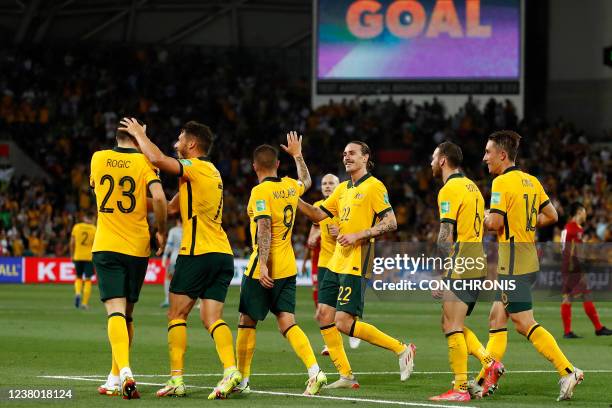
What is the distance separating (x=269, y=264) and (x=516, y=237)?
96.5 inches

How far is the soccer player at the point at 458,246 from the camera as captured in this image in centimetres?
1200

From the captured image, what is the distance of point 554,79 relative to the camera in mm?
50188

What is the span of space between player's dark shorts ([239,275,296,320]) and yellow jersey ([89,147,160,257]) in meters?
1.19

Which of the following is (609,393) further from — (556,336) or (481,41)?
(481,41)

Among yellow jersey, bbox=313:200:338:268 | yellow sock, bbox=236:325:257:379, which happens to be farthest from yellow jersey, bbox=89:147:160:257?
yellow jersey, bbox=313:200:338:268

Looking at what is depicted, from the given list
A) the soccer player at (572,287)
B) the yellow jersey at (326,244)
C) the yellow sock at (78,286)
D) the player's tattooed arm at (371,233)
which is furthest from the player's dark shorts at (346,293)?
the yellow sock at (78,286)

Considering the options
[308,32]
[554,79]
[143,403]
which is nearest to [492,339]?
[143,403]

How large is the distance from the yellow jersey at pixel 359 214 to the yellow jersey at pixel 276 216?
2.14 ft

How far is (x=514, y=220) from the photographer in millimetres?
12273

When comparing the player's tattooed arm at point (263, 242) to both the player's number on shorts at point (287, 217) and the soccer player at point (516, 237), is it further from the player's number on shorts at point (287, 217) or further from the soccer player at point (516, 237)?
the soccer player at point (516, 237)

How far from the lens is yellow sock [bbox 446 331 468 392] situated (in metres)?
A: 12.0

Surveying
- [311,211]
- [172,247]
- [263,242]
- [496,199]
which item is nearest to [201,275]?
[263,242]

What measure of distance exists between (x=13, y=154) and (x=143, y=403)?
120ft

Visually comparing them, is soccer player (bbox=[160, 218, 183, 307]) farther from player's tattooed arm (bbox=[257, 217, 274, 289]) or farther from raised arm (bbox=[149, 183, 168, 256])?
raised arm (bbox=[149, 183, 168, 256])
